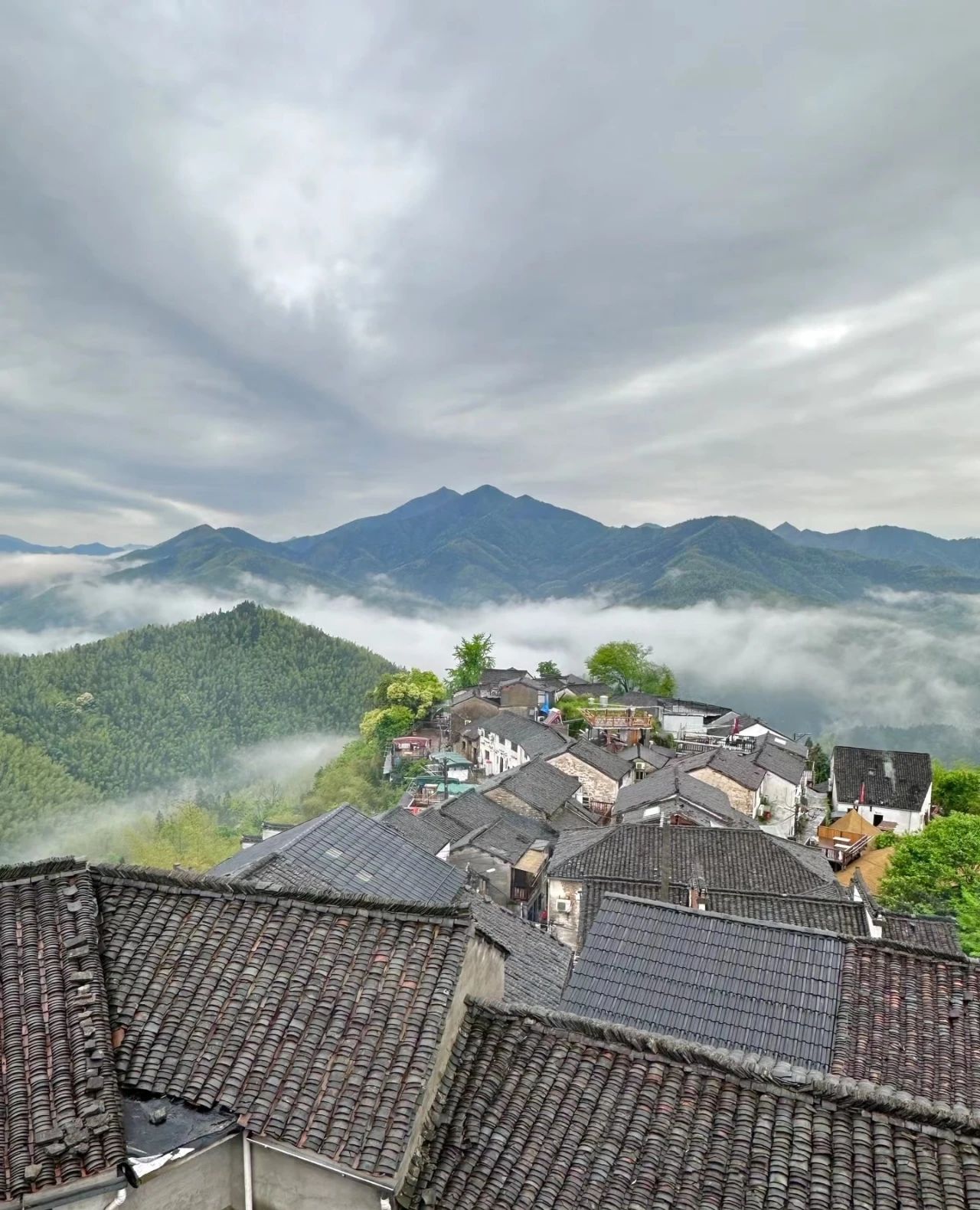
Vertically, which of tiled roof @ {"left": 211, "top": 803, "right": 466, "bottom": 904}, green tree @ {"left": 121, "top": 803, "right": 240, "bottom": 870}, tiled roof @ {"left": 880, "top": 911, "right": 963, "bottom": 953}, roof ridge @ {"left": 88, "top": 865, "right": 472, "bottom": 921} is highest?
roof ridge @ {"left": 88, "top": 865, "right": 472, "bottom": 921}

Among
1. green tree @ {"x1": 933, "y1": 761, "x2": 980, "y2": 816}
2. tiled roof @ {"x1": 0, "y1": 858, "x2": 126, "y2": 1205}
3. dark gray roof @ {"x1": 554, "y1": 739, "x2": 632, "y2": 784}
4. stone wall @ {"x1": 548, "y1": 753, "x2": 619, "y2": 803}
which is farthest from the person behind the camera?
green tree @ {"x1": 933, "y1": 761, "x2": 980, "y2": 816}

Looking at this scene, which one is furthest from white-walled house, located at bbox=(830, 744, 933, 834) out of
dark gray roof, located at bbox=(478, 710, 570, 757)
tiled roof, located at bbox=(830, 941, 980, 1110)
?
tiled roof, located at bbox=(830, 941, 980, 1110)

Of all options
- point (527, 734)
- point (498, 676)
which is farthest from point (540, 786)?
point (498, 676)

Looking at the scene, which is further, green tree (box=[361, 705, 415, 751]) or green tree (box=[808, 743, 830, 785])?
green tree (box=[361, 705, 415, 751])

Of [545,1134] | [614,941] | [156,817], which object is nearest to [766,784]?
[614,941]

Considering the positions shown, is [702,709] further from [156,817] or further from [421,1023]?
[421,1023]

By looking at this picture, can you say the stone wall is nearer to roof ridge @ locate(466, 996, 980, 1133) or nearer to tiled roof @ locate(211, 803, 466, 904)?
tiled roof @ locate(211, 803, 466, 904)

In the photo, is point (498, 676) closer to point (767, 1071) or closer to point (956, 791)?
point (956, 791)
